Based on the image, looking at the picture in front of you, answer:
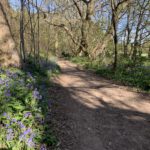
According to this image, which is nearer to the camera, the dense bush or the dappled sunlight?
the dense bush

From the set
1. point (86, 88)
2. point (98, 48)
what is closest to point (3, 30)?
point (86, 88)

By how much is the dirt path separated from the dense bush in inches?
21.2

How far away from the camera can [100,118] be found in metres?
7.16

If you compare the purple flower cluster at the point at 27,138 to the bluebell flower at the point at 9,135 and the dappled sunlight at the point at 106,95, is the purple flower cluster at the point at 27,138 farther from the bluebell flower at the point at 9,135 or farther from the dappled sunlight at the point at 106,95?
the dappled sunlight at the point at 106,95

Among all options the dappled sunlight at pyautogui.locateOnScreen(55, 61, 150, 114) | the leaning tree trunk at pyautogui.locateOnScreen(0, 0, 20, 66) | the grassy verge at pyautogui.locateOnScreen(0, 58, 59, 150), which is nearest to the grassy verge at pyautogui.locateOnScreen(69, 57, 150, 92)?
the dappled sunlight at pyautogui.locateOnScreen(55, 61, 150, 114)

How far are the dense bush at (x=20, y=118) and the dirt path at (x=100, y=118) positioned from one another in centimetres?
54

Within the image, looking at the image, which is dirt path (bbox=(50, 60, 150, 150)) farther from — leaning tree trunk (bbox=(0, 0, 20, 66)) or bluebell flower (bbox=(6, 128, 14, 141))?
leaning tree trunk (bbox=(0, 0, 20, 66))

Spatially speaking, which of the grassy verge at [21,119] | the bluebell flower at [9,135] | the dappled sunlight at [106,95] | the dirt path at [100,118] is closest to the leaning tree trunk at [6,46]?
the dirt path at [100,118]

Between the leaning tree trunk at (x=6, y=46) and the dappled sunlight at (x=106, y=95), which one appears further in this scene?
the leaning tree trunk at (x=6, y=46)

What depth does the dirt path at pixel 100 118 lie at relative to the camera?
18.5 ft

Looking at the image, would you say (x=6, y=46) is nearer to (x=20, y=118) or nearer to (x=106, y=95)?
(x=106, y=95)

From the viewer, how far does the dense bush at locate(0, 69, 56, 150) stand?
4321 mm

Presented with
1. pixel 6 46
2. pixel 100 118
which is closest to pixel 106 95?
pixel 100 118

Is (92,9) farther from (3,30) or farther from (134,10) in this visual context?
(3,30)
